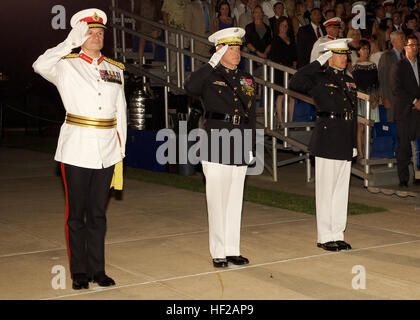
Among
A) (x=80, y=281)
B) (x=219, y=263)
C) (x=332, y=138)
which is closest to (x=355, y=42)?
(x=332, y=138)

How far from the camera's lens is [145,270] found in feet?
21.8

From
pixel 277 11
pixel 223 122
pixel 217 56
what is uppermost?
pixel 277 11

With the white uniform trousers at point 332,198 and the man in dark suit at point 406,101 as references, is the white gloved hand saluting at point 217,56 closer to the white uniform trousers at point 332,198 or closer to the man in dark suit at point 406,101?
the white uniform trousers at point 332,198

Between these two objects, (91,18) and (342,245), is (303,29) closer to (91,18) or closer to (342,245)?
(342,245)

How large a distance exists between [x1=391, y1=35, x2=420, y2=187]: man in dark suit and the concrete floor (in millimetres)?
697

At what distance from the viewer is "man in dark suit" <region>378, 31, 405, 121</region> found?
12034 mm

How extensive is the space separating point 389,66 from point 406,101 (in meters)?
1.46

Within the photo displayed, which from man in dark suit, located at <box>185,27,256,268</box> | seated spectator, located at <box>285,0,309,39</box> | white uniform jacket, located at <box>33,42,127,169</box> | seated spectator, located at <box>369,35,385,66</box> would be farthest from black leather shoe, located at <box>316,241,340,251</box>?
seated spectator, located at <box>285,0,309,39</box>

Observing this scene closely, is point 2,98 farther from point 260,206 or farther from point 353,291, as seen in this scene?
point 353,291

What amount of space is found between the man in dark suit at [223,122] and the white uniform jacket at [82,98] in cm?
100

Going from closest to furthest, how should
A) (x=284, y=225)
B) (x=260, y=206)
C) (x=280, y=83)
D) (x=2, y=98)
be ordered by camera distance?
(x=284, y=225) → (x=260, y=206) → (x=280, y=83) → (x=2, y=98)

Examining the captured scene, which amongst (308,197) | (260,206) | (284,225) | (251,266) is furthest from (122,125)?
(308,197)

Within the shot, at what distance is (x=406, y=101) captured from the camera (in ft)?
35.7
